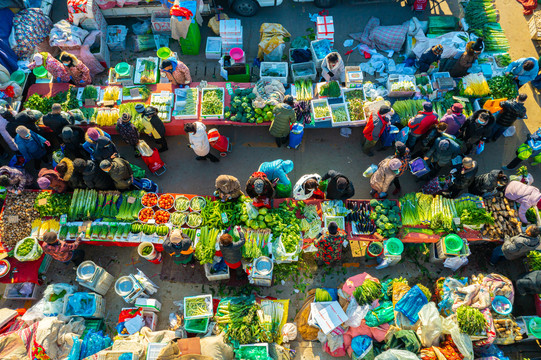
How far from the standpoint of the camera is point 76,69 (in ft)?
34.6

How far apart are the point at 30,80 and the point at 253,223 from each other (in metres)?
8.49

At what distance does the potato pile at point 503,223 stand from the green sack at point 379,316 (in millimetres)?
2983

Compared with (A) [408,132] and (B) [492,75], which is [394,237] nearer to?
(A) [408,132]

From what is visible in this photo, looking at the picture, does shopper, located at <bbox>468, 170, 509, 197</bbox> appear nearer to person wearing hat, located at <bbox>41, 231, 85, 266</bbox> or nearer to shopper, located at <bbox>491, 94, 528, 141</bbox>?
shopper, located at <bbox>491, 94, 528, 141</bbox>

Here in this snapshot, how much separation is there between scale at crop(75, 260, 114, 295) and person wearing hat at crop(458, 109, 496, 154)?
9536 mm

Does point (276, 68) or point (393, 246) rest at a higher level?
point (276, 68)

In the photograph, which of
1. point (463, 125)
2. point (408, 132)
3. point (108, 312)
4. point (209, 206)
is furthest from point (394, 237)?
point (108, 312)

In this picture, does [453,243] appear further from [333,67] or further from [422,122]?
[333,67]

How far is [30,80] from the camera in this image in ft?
37.7

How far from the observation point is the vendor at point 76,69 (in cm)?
1024

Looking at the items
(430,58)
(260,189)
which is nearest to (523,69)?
(430,58)

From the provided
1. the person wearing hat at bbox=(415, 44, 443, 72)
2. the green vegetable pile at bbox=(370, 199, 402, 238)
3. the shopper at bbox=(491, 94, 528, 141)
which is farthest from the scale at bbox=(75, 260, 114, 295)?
the shopper at bbox=(491, 94, 528, 141)

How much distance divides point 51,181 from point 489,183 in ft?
33.3

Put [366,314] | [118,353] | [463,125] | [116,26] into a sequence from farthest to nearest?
[116,26]
[463,125]
[366,314]
[118,353]
